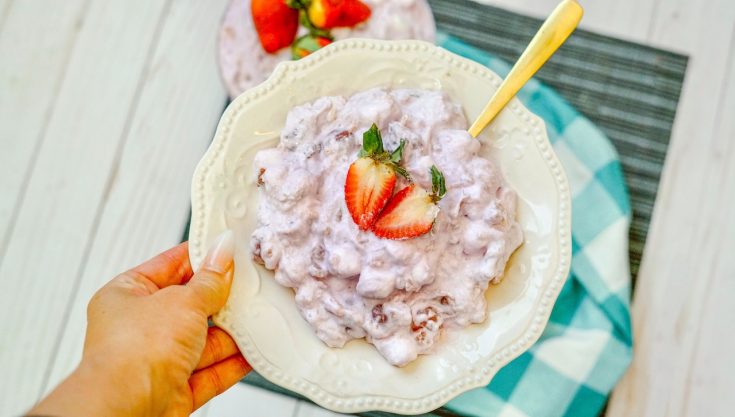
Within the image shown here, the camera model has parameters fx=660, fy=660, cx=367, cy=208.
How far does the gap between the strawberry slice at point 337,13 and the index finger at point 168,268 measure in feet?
2.24

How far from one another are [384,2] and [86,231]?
3.64ft

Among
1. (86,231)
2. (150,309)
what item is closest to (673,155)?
(150,309)

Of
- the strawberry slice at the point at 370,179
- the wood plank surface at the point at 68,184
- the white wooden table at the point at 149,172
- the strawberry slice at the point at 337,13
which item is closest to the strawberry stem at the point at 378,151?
the strawberry slice at the point at 370,179

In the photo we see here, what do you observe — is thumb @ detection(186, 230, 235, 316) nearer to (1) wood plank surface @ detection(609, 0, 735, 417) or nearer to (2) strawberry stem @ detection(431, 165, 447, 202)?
(2) strawberry stem @ detection(431, 165, 447, 202)

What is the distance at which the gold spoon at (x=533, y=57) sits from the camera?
1471 millimetres

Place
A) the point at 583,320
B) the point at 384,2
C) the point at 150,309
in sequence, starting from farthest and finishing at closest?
the point at 583,320, the point at 384,2, the point at 150,309

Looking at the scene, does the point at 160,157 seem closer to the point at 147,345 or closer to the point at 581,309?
the point at 147,345

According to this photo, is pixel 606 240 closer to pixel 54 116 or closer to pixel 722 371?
pixel 722 371

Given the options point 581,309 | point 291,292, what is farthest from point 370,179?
point 581,309

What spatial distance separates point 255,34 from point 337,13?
0.23 m

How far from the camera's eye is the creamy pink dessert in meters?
1.76

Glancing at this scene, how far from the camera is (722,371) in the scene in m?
1.99

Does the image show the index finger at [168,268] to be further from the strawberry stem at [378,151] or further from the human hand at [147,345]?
the strawberry stem at [378,151]

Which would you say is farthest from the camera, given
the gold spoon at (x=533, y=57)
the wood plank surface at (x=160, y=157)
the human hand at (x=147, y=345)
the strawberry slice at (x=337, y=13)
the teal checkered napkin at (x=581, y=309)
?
the wood plank surface at (x=160, y=157)
